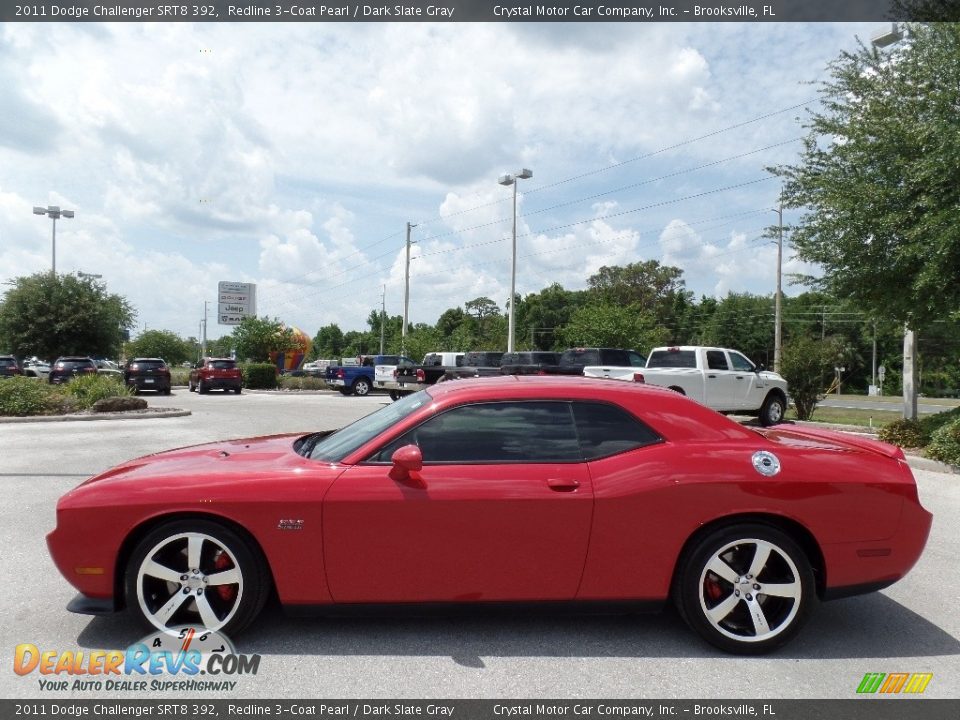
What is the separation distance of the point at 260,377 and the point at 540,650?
3545 centimetres

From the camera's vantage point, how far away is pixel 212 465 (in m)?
3.94

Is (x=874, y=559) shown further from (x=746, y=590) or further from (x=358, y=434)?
(x=358, y=434)

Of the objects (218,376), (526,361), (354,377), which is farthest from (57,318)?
(526,361)

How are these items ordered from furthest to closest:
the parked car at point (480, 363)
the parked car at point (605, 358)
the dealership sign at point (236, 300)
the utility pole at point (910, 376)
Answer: the dealership sign at point (236, 300), the parked car at point (480, 363), the parked car at point (605, 358), the utility pole at point (910, 376)

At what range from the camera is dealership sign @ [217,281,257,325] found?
231ft

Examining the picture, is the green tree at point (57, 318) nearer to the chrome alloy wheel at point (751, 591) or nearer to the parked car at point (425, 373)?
the parked car at point (425, 373)

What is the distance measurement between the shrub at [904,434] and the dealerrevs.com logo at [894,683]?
30.8ft

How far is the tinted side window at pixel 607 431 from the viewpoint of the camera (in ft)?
12.7

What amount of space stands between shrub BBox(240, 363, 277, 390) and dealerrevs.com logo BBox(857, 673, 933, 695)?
35890 millimetres

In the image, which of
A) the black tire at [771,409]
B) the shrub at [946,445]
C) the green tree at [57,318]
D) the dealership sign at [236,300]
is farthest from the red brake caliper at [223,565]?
the dealership sign at [236,300]

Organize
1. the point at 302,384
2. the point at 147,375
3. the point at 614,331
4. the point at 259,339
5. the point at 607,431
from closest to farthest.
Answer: the point at 607,431 < the point at 147,375 < the point at 614,331 < the point at 302,384 < the point at 259,339

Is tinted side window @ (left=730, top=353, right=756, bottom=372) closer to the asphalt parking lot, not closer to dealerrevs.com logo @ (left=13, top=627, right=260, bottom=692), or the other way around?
the asphalt parking lot

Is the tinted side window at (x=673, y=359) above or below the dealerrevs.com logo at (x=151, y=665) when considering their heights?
above

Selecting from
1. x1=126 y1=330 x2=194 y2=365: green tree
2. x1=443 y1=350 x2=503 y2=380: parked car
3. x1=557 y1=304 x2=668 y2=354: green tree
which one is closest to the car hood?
x1=443 y1=350 x2=503 y2=380: parked car
